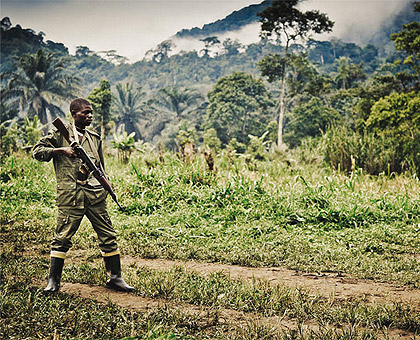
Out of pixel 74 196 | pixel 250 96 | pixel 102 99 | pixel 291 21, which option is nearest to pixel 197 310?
pixel 74 196

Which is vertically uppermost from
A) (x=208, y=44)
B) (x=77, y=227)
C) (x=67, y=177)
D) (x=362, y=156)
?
(x=208, y=44)

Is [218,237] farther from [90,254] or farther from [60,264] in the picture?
[60,264]

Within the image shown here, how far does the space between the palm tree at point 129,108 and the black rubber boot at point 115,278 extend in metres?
48.2

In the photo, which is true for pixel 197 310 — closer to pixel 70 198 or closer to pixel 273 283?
pixel 273 283

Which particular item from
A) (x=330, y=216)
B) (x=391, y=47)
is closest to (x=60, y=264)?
(x=330, y=216)

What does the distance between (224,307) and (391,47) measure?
90.9m

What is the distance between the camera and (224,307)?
123 inches

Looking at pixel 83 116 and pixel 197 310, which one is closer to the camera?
pixel 197 310

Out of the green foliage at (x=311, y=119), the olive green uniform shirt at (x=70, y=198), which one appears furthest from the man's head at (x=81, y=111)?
the green foliage at (x=311, y=119)

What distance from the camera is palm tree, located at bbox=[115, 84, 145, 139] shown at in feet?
164

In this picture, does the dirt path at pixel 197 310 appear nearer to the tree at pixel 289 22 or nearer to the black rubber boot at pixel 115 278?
the black rubber boot at pixel 115 278

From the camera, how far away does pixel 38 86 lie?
4059 cm

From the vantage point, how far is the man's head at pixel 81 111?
3.44 m

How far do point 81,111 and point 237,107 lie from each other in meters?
35.4
